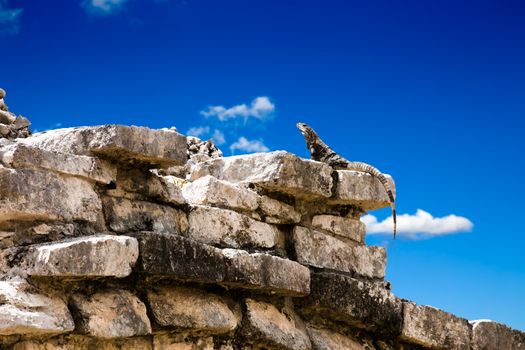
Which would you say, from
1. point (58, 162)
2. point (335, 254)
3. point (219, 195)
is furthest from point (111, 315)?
point (335, 254)

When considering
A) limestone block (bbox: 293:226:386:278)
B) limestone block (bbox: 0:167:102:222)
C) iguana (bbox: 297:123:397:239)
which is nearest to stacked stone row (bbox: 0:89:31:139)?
limestone block (bbox: 0:167:102:222)

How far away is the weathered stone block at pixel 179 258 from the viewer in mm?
4992

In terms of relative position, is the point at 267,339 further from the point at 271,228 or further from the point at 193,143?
the point at 193,143

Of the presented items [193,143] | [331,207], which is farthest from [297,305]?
[193,143]

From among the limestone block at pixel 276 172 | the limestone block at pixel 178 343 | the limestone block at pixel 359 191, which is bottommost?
the limestone block at pixel 178 343

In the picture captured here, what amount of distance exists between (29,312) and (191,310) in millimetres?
1164

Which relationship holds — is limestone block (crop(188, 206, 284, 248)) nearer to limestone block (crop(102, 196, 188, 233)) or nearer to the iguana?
limestone block (crop(102, 196, 188, 233))

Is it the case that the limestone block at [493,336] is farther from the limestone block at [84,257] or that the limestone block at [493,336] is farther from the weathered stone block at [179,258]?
the limestone block at [84,257]

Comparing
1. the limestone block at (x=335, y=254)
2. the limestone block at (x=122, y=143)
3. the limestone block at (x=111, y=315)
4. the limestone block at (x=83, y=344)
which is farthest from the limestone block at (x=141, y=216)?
the limestone block at (x=335, y=254)

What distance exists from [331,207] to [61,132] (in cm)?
247

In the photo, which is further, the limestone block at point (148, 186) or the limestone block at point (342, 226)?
the limestone block at point (342, 226)

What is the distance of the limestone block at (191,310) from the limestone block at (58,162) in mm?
852

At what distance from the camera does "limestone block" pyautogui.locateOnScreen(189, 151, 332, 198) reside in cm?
630

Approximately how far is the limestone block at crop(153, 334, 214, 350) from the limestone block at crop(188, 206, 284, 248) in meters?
0.76
